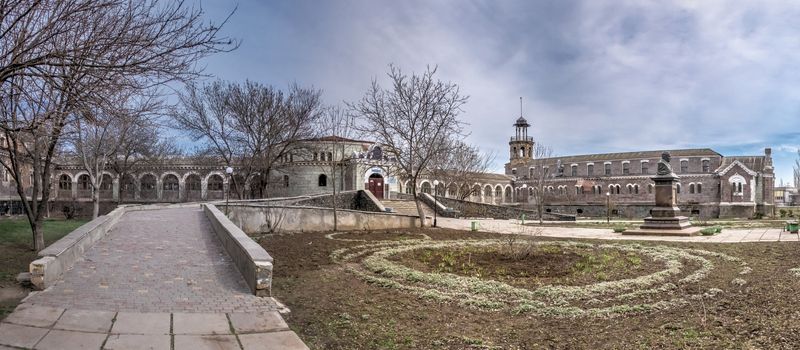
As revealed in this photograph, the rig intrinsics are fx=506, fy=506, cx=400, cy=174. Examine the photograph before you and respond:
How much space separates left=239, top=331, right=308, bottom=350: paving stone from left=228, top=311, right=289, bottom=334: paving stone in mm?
186

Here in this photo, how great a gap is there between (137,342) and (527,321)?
456 centimetres

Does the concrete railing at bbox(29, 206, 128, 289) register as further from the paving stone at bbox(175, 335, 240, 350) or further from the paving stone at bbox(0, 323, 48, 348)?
the paving stone at bbox(175, 335, 240, 350)

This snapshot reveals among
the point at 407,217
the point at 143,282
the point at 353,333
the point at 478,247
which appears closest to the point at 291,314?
the point at 353,333

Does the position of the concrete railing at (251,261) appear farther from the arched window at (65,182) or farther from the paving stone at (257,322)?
the arched window at (65,182)

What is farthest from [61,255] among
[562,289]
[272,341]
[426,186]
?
[426,186]

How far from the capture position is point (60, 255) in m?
8.16

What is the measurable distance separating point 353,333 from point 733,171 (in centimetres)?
7212

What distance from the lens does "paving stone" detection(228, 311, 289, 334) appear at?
19.4 feet

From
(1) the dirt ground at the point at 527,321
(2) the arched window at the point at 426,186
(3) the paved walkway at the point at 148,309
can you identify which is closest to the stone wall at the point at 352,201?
(3) the paved walkway at the point at 148,309

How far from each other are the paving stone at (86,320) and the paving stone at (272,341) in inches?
61.2

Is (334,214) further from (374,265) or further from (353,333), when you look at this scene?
(353,333)

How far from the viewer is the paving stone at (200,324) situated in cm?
568

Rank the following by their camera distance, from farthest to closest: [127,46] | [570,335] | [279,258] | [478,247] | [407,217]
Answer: [407,217], [478,247], [279,258], [127,46], [570,335]

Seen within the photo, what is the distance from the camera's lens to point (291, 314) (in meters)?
6.78
